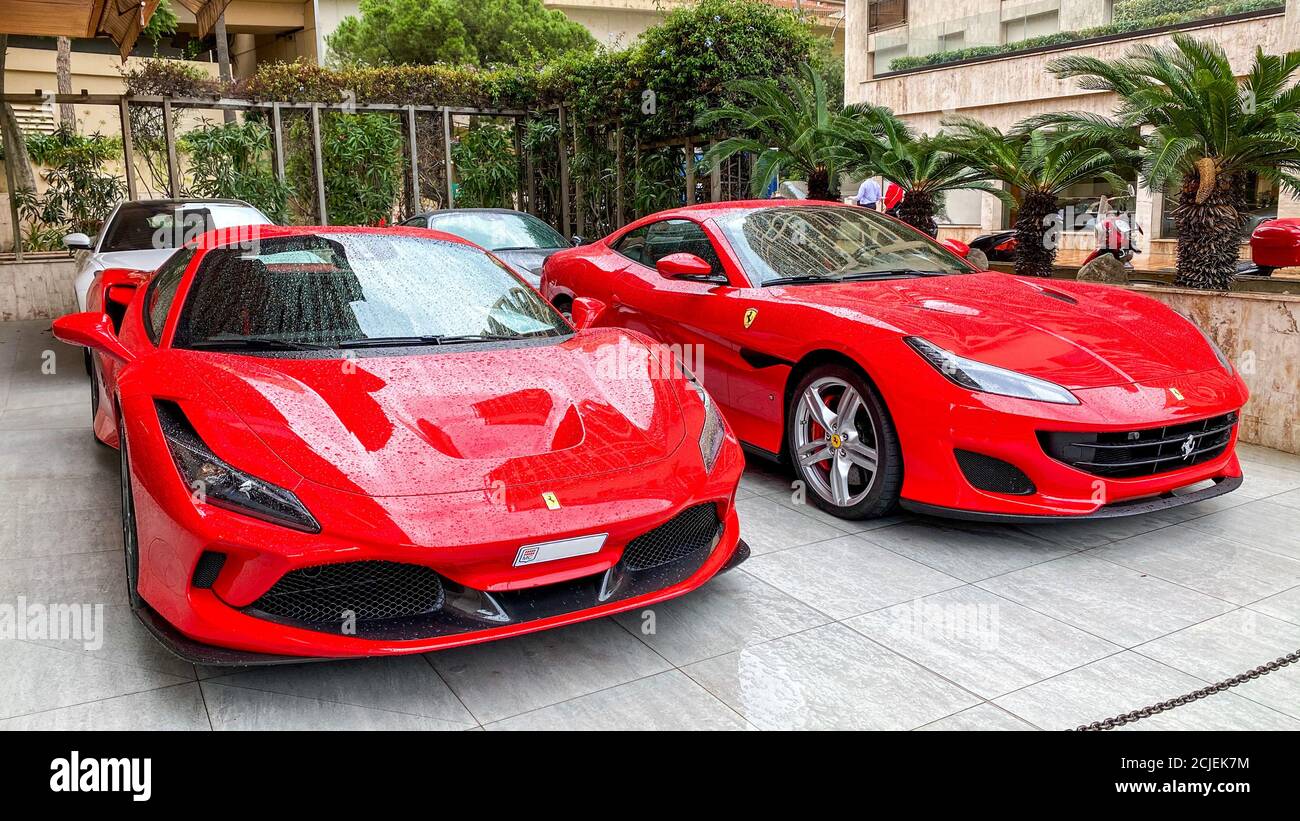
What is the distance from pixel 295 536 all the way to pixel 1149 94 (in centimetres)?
607

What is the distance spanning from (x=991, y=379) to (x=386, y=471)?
229 centimetres

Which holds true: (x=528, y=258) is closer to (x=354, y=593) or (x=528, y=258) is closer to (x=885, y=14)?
(x=354, y=593)

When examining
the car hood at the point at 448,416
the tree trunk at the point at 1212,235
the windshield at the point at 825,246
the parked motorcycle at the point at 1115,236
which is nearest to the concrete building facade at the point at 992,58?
the parked motorcycle at the point at 1115,236

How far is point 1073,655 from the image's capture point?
298 centimetres

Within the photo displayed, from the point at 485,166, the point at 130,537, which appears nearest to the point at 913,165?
the point at 130,537

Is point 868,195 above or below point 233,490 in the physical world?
above

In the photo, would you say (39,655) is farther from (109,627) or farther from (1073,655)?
(1073,655)

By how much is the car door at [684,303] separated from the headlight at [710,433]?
4.34 feet

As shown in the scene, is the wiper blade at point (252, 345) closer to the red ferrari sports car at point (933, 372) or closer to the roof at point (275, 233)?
the roof at point (275, 233)

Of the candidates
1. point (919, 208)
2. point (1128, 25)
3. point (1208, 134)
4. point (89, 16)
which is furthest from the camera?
point (1128, 25)

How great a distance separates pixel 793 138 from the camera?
8.94 m

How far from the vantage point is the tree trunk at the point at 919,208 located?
7949 mm

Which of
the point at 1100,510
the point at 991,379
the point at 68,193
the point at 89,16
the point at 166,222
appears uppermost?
the point at 89,16

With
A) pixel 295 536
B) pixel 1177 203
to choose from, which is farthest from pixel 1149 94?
pixel 295 536
